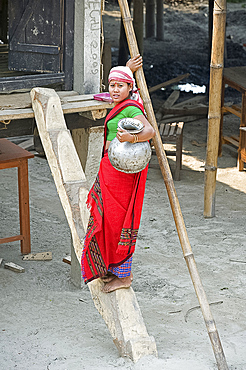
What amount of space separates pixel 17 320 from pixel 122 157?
7.71 ft

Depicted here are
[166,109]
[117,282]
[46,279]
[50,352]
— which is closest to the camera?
[117,282]

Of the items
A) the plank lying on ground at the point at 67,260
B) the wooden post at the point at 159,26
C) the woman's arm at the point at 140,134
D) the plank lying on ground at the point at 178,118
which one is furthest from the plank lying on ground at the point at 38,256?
the wooden post at the point at 159,26

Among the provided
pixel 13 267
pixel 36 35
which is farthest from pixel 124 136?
pixel 13 267

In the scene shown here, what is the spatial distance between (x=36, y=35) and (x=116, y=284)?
9.14 feet

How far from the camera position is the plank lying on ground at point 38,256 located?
6.33 metres

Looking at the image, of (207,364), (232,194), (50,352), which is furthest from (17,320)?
(232,194)

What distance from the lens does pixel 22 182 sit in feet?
20.7

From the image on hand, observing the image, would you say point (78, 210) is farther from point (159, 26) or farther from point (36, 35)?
point (159, 26)

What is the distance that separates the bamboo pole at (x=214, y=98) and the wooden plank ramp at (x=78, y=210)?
3.14 meters

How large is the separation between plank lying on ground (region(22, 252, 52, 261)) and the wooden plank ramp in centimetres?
243

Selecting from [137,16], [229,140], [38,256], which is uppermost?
[137,16]

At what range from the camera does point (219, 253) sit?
20.7 ft

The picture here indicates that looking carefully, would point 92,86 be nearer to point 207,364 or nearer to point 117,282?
point 117,282

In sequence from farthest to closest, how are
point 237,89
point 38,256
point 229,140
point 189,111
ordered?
1. point 189,111
2. point 229,140
3. point 237,89
4. point 38,256
